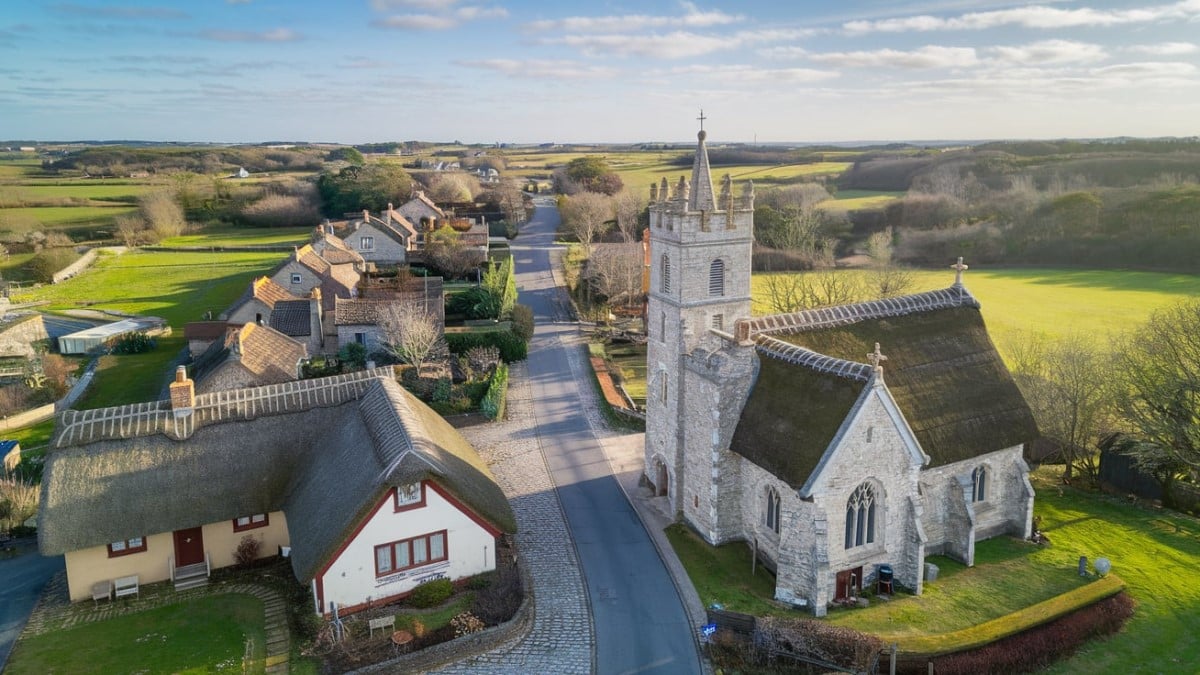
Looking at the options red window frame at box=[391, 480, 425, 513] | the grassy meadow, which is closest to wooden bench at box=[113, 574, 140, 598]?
red window frame at box=[391, 480, 425, 513]

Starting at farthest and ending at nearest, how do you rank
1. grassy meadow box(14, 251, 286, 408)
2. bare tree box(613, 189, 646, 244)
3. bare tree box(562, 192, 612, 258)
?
bare tree box(562, 192, 612, 258) → bare tree box(613, 189, 646, 244) → grassy meadow box(14, 251, 286, 408)

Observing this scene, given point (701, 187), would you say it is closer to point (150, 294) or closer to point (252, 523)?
point (252, 523)

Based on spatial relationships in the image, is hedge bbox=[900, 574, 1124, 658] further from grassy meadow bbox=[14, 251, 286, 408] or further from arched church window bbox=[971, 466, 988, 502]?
grassy meadow bbox=[14, 251, 286, 408]

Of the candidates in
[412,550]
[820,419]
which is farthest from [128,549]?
[820,419]

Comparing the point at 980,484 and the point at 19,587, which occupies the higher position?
the point at 980,484

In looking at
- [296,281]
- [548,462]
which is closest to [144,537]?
[548,462]

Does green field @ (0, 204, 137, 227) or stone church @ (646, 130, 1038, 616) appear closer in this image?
stone church @ (646, 130, 1038, 616)
